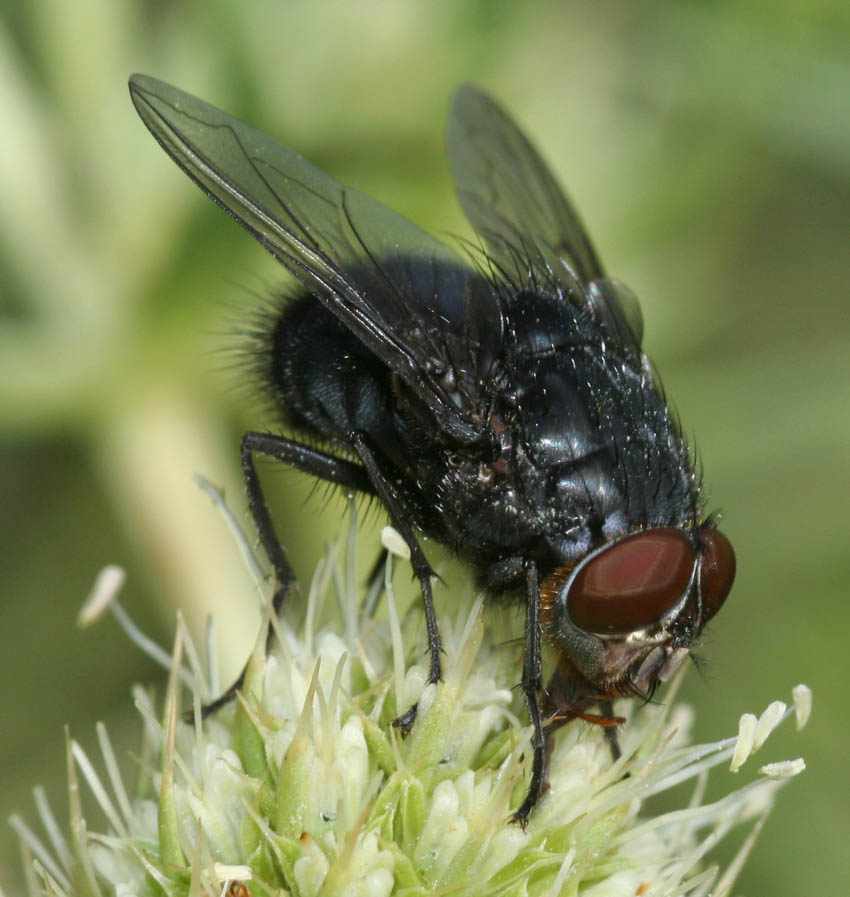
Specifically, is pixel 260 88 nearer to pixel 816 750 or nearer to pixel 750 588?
pixel 750 588

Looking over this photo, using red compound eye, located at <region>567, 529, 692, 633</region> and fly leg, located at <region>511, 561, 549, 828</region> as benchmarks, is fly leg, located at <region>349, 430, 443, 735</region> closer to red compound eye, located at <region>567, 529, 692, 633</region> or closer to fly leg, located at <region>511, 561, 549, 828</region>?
fly leg, located at <region>511, 561, 549, 828</region>

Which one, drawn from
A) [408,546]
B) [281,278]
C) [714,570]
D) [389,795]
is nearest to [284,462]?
[408,546]

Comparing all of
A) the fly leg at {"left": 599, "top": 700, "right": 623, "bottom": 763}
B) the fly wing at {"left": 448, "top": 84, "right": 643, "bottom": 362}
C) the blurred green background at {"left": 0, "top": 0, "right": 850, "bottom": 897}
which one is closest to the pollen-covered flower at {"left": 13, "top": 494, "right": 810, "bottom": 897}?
the fly leg at {"left": 599, "top": 700, "right": 623, "bottom": 763}

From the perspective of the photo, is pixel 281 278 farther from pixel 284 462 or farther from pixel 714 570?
pixel 714 570

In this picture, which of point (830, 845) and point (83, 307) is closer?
point (830, 845)

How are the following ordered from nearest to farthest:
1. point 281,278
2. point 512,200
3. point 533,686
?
1. point 533,686
2. point 512,200
3. point 281,278

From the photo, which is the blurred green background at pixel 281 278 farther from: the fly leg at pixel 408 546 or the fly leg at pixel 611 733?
the fly leg at pixel 611 733

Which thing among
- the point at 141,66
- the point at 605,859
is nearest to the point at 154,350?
the point at 141,66
